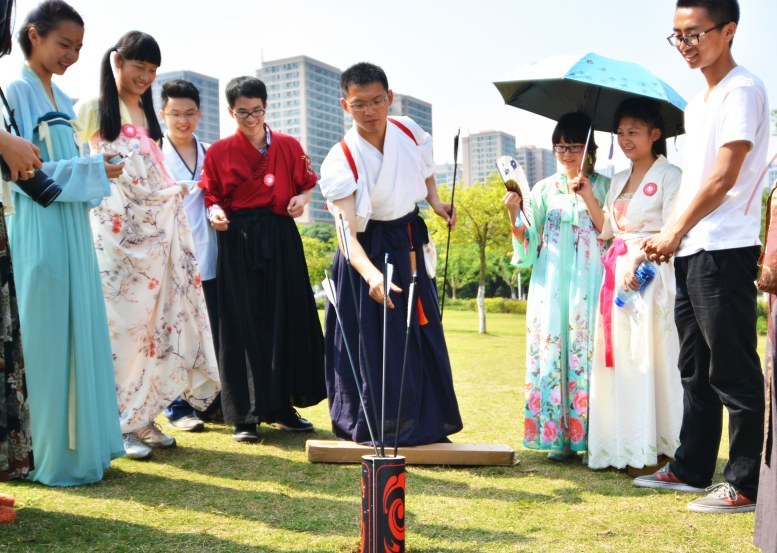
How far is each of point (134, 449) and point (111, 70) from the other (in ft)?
6.64

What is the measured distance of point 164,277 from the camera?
15.0 feet

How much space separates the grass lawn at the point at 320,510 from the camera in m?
2.92

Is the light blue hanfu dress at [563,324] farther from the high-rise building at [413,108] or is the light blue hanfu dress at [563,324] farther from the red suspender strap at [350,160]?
the high-rise building at [413,108]

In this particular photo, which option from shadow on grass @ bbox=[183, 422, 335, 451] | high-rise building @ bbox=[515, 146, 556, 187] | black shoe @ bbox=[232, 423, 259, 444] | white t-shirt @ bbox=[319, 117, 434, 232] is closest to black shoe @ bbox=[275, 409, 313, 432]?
shadow on grass @ bbox=[183, 422, 335, 451]

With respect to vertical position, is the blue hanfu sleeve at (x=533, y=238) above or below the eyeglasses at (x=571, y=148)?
below

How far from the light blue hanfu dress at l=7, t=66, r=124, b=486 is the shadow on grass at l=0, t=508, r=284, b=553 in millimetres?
529

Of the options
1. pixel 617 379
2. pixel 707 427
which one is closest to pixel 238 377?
pixel 617 379

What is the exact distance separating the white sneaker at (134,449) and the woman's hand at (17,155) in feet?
5.82

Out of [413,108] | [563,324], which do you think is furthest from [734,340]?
[413,108]

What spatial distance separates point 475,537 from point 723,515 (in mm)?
1099

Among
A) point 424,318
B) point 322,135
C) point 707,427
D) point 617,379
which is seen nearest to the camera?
point 707,427

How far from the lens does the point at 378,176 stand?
4.40 metres

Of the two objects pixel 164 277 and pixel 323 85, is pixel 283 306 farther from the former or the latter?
pixel 323 85

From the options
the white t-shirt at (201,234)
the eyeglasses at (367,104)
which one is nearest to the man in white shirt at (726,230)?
the eyeglasses at (367,104)
